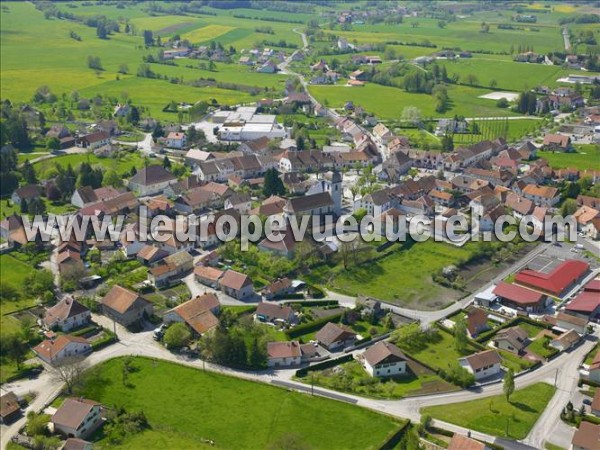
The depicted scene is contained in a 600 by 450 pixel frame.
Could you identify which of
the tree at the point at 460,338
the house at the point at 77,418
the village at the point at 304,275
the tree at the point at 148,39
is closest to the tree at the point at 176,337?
the village at the point at 304,275

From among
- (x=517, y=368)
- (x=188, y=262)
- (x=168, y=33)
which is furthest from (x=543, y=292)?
(x=168, y=33)

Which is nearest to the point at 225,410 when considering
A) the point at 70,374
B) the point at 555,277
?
the point at 70,374

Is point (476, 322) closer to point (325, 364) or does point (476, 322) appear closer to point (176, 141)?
point (325, 364)

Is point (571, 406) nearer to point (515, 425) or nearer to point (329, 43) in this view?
point (515, 425)

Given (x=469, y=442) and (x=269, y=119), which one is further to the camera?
(x=269, y=119)

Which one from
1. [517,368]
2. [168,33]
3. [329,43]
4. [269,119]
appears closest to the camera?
[517,368]
